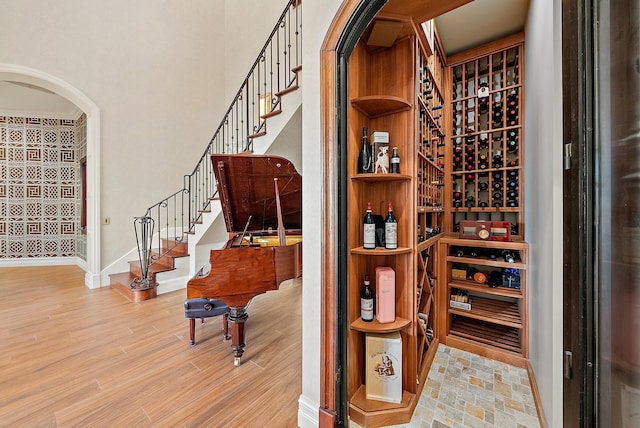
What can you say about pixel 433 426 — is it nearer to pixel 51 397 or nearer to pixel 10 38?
pixel 51 397

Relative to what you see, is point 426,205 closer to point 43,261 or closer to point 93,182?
point 93,182

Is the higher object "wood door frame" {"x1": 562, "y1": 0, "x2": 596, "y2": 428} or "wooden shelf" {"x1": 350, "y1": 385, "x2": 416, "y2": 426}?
"wood door frame" {"x1": 562, "y1": 0, "x2": 596, "y2": 428}

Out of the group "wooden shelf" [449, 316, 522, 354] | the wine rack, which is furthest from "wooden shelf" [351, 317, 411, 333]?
the wine rack

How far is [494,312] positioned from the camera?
2.48 metres

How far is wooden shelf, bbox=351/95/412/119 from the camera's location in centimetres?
162

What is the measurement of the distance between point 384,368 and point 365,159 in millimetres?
1340

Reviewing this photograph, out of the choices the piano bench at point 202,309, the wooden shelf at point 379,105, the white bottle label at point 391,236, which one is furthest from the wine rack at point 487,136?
the piano bench at point 202,309

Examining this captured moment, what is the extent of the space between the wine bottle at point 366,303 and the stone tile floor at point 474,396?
632 millimetres

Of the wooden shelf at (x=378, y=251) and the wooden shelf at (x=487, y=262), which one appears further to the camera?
the wooden shelf at (x=487, y=262)

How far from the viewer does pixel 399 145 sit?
5.90ft

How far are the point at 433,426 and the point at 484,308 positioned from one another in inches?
54.4

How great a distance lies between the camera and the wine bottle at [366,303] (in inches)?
67.3

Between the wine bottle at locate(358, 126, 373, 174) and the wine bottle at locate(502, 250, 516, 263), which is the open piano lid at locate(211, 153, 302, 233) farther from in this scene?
the wine bottle at locate(502, 250, 516, 263)

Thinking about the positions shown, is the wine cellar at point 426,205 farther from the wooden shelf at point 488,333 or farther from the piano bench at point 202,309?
the piano bench at point 202,309
